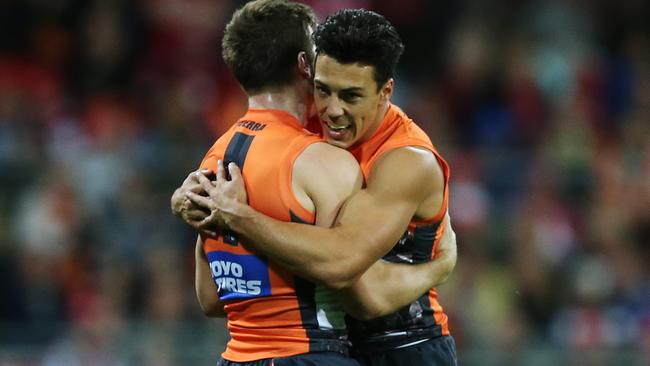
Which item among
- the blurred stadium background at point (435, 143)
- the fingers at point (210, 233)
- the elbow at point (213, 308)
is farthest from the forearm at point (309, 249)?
the blurred stadium background at point (435, 143)

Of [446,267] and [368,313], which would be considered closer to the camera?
[368,313]

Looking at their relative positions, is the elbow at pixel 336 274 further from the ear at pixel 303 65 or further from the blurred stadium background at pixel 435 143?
the blurred stadium background at pixel 435 143

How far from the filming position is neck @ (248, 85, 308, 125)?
14.2 ft

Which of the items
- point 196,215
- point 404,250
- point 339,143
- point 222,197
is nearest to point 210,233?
point 196,215

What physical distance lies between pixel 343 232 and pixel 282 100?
57 cm

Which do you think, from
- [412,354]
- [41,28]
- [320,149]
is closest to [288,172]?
[320,149]

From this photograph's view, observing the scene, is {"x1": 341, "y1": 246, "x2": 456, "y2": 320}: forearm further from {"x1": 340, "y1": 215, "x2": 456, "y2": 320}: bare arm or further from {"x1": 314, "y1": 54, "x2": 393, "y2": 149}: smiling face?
{"x1": 314, "y1": 54, "x2": 393, "y2": 149}: smiling face

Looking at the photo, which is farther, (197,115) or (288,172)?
(197,115)

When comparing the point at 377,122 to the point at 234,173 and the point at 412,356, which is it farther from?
the point at 412,356

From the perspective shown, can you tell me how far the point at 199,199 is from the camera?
14.1 ft

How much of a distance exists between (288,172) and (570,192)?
6.09 metres

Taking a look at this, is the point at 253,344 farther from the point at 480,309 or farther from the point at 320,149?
the point at 480,309

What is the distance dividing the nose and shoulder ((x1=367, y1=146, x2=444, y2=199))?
0.74 ft

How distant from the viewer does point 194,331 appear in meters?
8.73
